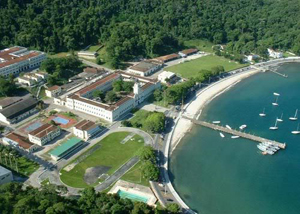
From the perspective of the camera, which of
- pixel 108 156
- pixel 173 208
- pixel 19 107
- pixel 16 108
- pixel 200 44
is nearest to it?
pixel 173 208

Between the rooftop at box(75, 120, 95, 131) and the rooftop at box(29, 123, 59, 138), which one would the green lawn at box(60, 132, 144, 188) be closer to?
the rooftop at box(75, 120, 95, 131)

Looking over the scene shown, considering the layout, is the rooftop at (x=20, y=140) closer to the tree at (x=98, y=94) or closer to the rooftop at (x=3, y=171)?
the rooftop at (x=3, y=171)

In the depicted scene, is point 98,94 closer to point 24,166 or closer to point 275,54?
point 24,166

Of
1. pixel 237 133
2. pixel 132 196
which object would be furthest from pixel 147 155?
pixel 237 133

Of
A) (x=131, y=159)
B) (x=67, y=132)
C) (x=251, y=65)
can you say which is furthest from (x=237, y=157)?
(x=251, y=65)

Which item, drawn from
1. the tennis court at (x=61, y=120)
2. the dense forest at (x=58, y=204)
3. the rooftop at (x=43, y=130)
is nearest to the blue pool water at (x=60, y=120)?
the tennis court at (x=61, y=120)
